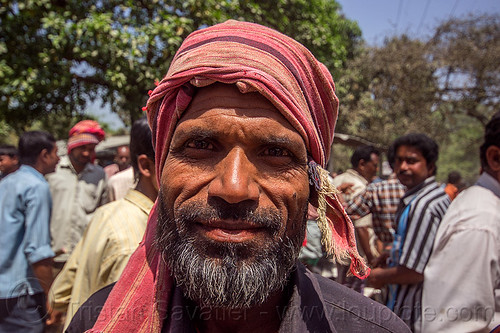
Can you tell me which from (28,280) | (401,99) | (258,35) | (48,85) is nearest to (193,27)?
(48,85)

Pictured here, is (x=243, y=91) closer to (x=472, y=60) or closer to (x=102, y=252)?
(x=102, y=252)

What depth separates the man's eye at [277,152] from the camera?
4.74 ft

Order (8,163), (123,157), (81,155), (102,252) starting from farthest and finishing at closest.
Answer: (123,157) < (8,163) < (81,155) < (102,252)

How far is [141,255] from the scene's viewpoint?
5.53 feet

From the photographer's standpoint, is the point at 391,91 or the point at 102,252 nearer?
the point at 102,252

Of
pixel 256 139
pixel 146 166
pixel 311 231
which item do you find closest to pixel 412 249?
pixel 311 231

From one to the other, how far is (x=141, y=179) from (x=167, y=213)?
4.42 ft

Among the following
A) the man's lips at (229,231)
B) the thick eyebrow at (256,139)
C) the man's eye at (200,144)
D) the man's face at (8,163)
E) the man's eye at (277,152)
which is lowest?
the man's face at (8,163)

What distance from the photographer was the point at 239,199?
1303 mm

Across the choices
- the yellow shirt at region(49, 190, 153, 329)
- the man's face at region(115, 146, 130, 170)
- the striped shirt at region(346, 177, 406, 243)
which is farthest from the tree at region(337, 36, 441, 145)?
the yellow shirt at region(49, 190, 153, 329)

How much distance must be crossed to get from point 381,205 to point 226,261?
3917mm

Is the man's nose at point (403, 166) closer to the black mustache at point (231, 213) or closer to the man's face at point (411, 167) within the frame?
the man's face at point (411, 167)

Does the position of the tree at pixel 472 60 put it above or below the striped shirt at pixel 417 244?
above

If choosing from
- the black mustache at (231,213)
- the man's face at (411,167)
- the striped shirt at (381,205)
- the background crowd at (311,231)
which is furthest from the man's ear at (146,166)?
the striped shirt at (381,205)
